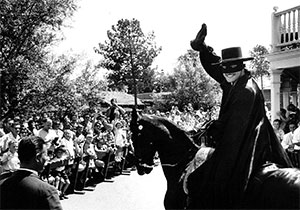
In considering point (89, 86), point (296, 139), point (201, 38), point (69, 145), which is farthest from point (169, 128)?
point (89, 86)

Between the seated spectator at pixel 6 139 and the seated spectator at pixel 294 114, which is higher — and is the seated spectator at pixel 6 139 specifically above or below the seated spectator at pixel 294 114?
below

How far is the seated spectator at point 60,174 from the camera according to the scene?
10.3 meters

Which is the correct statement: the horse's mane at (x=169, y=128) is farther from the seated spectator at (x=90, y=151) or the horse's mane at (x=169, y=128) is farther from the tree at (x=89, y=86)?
the tree at (x=89, y=86)

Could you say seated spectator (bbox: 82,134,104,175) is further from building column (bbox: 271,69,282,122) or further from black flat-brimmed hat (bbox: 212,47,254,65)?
black flat-brimmed hat (bbox: 212,47,254,65)

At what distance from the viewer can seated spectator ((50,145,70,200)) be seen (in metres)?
10.3

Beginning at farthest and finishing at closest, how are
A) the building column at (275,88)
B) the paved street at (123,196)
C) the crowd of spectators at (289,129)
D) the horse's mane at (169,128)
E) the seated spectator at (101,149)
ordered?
1. the building column at (275,88)
2. the seated spectator at (101,149)
3. the crowd of spectators at (289,129)
4. the paved street at (123,196)
5. the horse's mane at (169,128)

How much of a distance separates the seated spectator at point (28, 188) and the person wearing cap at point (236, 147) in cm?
173

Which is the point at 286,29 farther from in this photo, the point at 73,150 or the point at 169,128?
the point at 169,128

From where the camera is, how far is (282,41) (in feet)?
51.2

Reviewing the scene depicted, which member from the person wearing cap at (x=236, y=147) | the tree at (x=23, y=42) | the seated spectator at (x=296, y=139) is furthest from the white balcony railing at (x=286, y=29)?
the person wearing cap at (x=236, y=147)

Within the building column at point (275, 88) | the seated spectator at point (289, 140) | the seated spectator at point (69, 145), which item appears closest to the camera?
the seated spectator at point (69, 145)

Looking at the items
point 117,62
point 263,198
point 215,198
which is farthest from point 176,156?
point 117,62

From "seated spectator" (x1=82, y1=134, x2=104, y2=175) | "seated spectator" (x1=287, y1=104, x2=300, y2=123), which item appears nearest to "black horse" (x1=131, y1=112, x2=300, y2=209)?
"seated spectator" (x1=82, y1=134, x2=104, y2=175)

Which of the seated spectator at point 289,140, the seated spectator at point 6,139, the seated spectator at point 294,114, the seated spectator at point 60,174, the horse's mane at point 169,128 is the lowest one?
the seated spectator at point 60,174
